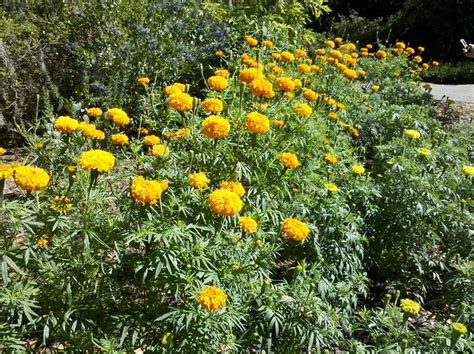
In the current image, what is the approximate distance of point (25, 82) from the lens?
170 inches

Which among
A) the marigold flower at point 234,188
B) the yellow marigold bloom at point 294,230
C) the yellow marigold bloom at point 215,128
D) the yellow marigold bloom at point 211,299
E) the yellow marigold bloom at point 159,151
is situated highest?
the yellow marigold bloom at point 215,128

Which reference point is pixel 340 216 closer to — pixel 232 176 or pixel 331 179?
pixel 331 179

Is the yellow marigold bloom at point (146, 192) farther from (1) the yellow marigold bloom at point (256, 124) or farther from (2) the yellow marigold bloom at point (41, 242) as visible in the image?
(1) the yellow marigold bloom at point (256, 124)

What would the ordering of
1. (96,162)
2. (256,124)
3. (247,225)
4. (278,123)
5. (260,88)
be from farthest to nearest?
1. (278,123)
2. (260,88)
3. (256,124)
4. (247,225)
5. (96,162)

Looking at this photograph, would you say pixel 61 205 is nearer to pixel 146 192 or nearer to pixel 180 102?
pixel 146 192

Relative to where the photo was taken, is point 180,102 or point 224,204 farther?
point 180,102

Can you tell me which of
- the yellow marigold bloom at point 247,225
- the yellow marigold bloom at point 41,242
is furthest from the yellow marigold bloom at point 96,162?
the yellow marigold bloom at point 247,225

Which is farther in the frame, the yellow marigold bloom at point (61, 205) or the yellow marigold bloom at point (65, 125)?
the yellow marigold bloom at point (65, 125)

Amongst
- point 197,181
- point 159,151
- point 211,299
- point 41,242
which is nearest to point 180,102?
point 159,151

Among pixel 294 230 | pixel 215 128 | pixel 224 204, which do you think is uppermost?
pixel 215 128

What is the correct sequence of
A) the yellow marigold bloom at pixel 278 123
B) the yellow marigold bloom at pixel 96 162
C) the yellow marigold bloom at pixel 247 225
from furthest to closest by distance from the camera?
the yellow marigold bloom at pixel 278 123, the yellow marigold bloom at pixel 247 225, the yellow marigold bloom at pixel 96 162

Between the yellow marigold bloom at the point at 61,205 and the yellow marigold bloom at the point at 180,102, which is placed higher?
the yellow marigold bloom at the point at 180,102

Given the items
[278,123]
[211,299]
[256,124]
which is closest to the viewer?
[211,299]

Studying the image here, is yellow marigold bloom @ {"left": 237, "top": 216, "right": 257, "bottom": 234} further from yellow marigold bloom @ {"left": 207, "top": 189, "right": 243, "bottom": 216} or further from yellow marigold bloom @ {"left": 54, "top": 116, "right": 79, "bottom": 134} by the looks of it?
yellow marigold bloom @ {"left": 54, "top": 116, "right": 79, "bottom": 134}
